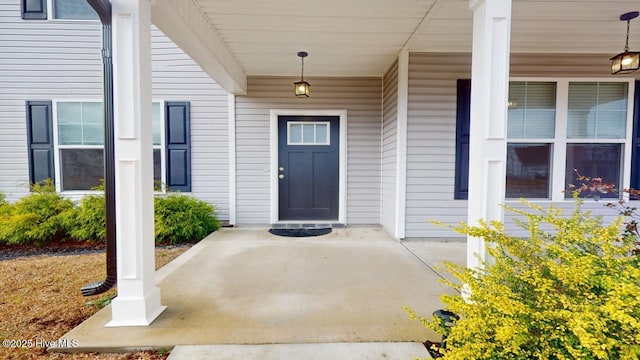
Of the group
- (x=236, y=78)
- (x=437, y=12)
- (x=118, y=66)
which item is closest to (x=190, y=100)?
(x=236, y=78)

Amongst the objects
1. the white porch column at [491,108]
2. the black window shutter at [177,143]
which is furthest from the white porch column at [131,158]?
the black window shutter at [177,143]

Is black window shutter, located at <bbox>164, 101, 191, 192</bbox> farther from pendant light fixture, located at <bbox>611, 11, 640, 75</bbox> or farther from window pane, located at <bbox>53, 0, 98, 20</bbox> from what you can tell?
pendant light fixture, located at <bbox>611, 11, 640, 75</bbox>

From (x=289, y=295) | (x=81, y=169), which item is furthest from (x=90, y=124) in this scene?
(x=289, y=295)

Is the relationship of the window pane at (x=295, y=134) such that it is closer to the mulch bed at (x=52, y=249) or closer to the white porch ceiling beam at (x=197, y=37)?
the white porch ceiling beam at (x=197, y=37)

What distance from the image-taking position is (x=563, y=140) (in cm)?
392

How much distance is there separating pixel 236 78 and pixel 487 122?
3223 millimetres

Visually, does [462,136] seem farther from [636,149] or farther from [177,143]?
[177,143]

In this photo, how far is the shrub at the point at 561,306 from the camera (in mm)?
1067

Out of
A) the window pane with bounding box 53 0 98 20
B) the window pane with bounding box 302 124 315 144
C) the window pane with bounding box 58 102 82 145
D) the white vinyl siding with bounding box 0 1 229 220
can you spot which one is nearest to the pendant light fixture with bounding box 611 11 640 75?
the window pane with bounding box 302 124 315 144

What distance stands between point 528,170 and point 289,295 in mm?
3484

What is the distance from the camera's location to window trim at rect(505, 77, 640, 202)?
3.92 meters

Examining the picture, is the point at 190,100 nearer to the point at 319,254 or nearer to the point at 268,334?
the point at 319,254

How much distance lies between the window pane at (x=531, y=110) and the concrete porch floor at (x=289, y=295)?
66.2 inches

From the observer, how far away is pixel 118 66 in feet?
6.08
